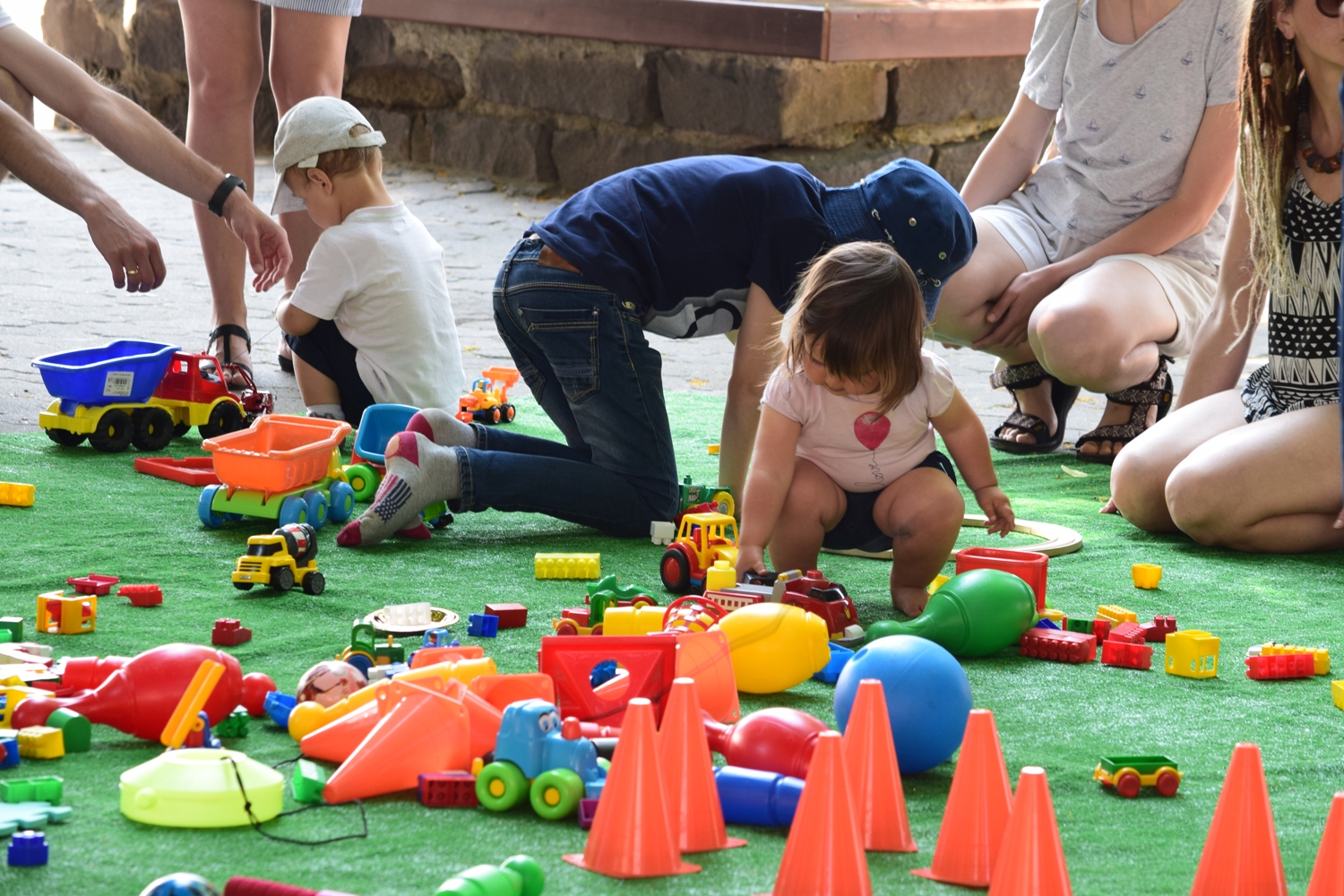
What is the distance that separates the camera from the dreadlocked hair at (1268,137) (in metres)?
2.60

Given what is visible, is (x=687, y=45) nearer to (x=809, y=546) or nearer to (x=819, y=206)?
(x=819, y=206)

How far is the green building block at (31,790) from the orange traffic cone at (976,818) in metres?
0.83

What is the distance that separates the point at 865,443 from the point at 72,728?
129cm

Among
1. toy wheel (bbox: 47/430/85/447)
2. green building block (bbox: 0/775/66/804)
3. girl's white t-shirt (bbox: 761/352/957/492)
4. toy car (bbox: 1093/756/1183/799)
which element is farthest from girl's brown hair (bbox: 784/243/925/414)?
toy wheel (bbox: 47/430/85/447)

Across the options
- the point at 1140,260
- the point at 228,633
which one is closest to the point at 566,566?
the point at 228,633

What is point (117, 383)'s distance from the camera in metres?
3.19

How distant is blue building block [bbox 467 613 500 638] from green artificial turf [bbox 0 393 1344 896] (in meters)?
0.03

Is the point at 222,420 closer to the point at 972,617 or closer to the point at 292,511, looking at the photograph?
the point at 292,511

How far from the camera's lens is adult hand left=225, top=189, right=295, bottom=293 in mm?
2965

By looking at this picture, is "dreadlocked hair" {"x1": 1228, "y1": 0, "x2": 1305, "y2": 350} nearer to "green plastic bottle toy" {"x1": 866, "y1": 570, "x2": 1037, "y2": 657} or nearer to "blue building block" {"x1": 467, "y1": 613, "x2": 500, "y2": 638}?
"green plastic bottle toy" {"x1": 866, "y1": 570, "x2": 1037, "y2": 657}

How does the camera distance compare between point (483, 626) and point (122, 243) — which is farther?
point (122, 243)

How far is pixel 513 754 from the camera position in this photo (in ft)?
4.79

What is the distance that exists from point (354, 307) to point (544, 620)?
1.39 metres

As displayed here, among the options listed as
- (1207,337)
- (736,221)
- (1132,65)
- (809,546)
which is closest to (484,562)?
(809,546)
